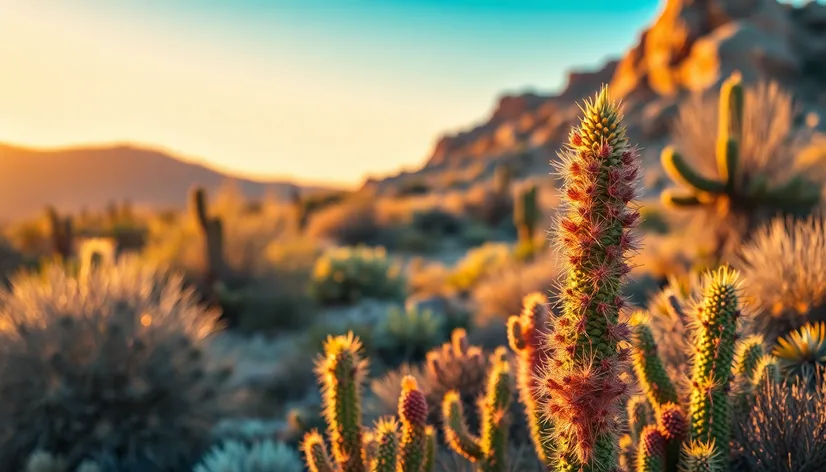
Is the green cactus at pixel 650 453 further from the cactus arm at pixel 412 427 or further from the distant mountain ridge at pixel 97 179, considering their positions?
the distant mountain ridge at pixel 97 179

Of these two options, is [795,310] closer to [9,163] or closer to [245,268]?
[245,268]

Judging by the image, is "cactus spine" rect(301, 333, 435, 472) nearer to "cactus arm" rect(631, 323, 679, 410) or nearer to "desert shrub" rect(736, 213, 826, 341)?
"cactus arm" rect(631, 323, 679, 410)

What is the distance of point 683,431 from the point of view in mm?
2646

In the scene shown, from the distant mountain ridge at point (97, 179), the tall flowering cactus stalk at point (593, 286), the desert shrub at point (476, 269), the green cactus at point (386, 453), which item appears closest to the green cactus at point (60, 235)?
the desert shrub at point (476, 269)

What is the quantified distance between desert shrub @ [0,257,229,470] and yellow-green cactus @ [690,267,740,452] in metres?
3.72

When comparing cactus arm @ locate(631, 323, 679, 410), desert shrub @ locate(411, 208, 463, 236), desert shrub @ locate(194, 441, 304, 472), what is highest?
desert shrub @ locate(411, 208, 463, 236)

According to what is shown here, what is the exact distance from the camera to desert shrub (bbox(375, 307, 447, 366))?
26.5ft

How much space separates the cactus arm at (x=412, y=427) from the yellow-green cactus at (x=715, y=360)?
111 centimetres

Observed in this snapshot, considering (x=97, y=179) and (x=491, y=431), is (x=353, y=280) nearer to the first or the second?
(x=491, y=431)

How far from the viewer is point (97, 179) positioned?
8381 centimetres

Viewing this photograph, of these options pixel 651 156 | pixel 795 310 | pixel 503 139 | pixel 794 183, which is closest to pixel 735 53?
pixel 651 156

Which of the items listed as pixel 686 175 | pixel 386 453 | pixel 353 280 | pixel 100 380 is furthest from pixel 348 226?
pixel 386 453

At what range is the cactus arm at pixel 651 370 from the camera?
113 inches

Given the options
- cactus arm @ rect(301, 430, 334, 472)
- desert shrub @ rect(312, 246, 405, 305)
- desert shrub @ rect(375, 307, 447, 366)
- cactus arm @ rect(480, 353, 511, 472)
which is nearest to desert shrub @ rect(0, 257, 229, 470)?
cactus arm @ rect(301, 430, 334, 472)
